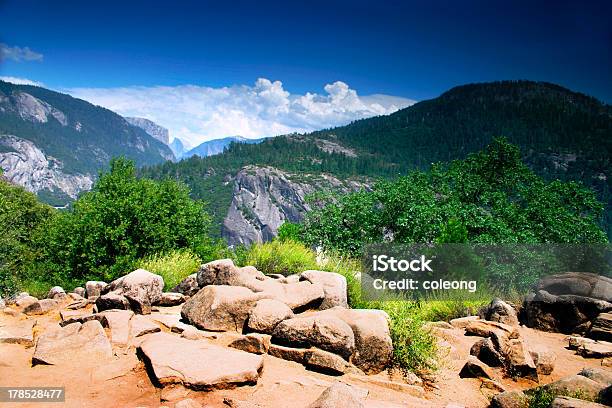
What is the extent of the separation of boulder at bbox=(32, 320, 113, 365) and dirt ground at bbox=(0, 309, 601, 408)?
143 millimetres

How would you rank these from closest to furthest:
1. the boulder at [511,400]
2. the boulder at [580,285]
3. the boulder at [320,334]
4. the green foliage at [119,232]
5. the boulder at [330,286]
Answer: the boulder at [511,400], the boulder at [320,334], the boulder at [330,286], the boulder at [580,285], the green foliage at [119,232]

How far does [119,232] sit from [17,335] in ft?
32.7

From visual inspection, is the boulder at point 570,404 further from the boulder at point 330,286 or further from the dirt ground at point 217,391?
the boulder at point 330,286

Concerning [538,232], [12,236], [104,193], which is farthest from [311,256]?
[12,236]

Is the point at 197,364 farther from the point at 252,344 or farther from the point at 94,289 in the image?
the point at 94,289

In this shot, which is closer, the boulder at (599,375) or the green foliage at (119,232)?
the boulder at (599,375)

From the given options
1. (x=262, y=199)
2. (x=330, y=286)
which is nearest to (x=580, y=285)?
(x=330, y=286)

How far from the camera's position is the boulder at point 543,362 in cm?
851

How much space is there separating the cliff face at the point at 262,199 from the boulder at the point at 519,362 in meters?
159

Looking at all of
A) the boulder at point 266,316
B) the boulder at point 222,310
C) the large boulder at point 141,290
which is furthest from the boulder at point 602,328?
the large boulder at point 141,290

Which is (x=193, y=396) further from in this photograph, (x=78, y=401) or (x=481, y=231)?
(x=481, y=231)

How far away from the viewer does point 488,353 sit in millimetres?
8469

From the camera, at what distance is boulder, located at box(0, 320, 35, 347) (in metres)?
7.00

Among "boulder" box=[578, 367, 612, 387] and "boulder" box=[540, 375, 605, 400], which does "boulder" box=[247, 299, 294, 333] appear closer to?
"boulder" box=[540, 375, 605, 400]
